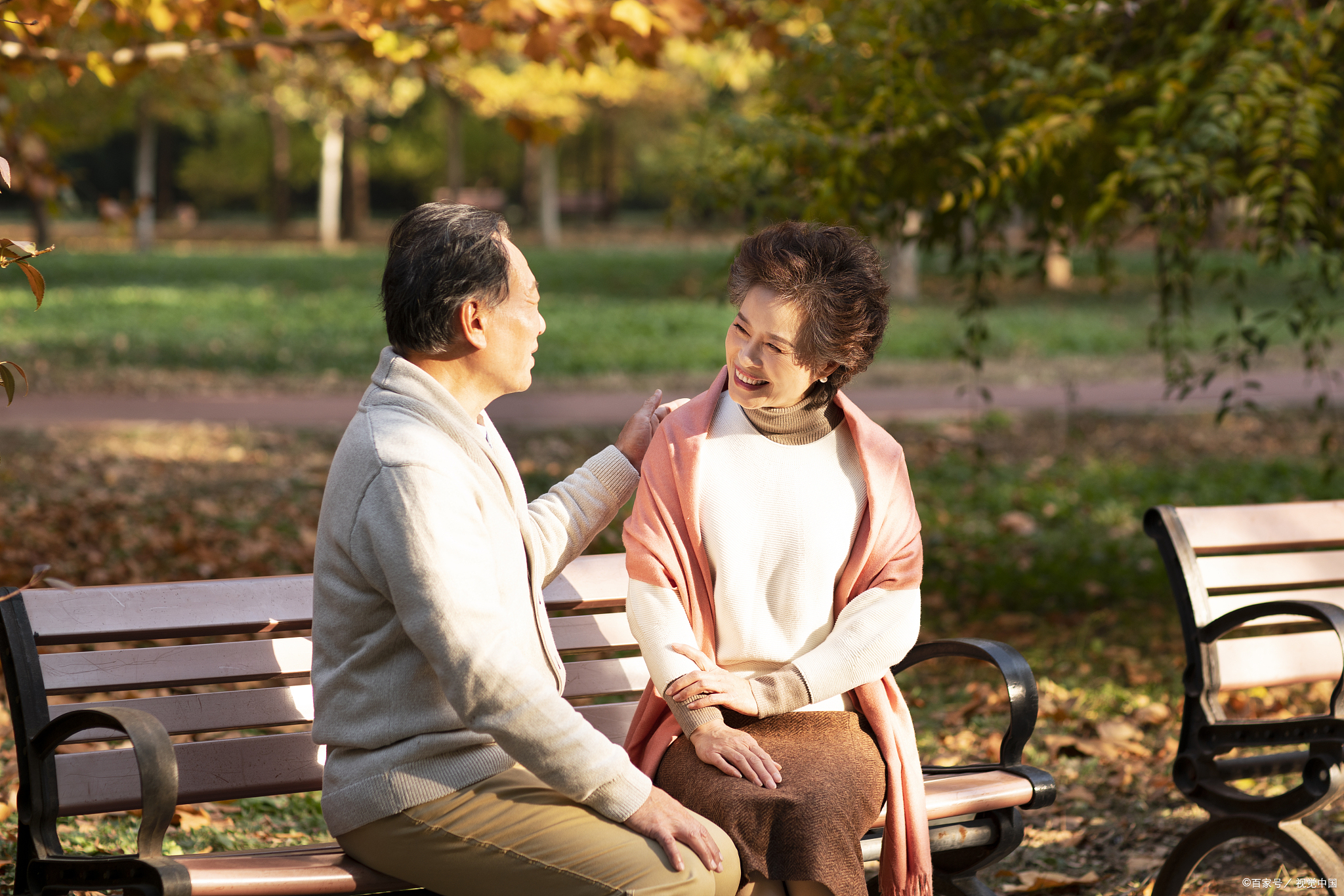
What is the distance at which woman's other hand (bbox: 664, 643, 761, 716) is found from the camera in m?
2.50

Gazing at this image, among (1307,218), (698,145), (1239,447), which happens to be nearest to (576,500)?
(1307,218)

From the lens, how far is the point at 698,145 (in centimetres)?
586

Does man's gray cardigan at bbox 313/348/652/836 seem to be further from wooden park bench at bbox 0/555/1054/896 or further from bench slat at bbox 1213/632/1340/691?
bench slat at bbox 1213/632/1340/691

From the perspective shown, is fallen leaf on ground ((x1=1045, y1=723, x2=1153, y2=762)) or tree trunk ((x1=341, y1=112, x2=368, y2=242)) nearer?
fallen leaf on ground ((x1=1045, y1=723, x2=1153, y2=762))

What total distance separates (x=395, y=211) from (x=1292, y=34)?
47.2 m

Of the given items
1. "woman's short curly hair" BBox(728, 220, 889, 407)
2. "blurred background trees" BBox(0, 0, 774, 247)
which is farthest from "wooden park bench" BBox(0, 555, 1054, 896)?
"blurred background trees" BBox(0, 0, 774, 247)

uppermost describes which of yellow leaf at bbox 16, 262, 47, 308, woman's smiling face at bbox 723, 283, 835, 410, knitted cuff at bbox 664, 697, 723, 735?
yellow leaf at bbox 16, 262, 47, 308

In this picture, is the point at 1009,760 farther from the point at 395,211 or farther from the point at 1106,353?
the point at 395,211

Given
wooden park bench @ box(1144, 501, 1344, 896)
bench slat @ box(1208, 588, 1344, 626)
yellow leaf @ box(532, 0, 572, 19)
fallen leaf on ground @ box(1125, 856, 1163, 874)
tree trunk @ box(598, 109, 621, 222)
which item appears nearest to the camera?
wooden park bench @ box(1144, 501, 1344, 896)

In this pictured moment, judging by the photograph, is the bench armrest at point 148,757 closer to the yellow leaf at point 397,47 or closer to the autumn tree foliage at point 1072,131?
the autumn tree foliage at point 1072,131

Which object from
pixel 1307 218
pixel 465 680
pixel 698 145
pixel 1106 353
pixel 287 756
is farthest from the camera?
pixel 1106 353

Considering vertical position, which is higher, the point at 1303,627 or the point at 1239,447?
the point at 1303,627

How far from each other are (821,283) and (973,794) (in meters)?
1.11

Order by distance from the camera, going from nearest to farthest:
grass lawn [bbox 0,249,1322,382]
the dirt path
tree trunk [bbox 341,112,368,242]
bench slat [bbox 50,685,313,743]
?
bench slat [bbox 50,685,313,743] < the dirt path < grass lawn [bbox 0,249,1322,382] < tree trunk [bbox 341,112,368,242]
